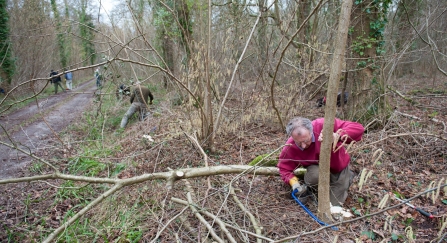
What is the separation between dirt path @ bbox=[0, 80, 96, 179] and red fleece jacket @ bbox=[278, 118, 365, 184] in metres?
3.16

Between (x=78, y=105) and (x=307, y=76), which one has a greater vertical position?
(x=307, y=76)

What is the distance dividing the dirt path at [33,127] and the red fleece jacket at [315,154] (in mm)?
Answer: 3155

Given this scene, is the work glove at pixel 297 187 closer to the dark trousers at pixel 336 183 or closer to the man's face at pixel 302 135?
the dark trousers at pixel 336 183

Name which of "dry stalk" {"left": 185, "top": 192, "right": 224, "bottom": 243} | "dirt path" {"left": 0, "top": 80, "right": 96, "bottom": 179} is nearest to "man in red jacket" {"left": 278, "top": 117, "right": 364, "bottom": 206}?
"dry stalk" {"left": 185, "top": 192, "right": 224, "bottom": 243}

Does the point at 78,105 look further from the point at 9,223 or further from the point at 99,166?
the point at 9,223

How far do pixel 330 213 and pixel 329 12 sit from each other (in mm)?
5766

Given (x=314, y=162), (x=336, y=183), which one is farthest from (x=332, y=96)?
(x=336, y=183)

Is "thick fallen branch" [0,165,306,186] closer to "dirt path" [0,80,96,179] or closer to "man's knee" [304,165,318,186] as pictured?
"man's knee" [304,165,318,186]

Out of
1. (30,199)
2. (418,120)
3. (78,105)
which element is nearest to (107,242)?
(30,199)

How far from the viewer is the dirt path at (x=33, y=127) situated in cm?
526

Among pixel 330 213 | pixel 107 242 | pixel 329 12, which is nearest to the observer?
pixel 330 213

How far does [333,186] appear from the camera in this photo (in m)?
2.98

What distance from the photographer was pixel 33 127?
812 centimetres

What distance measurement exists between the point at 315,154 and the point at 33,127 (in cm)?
867
